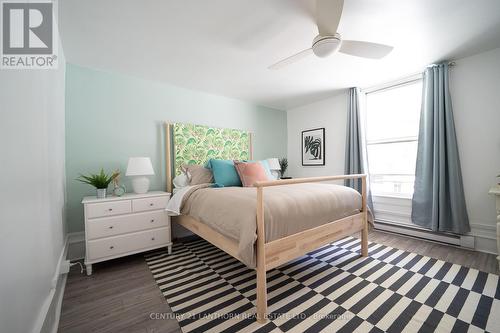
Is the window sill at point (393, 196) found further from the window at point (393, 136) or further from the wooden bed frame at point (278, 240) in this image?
the wooden bed frame at point (278, 240)

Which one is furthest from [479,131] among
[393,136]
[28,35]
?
[28,35]

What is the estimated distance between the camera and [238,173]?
Answer: 2.54 meters

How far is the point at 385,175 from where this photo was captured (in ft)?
10.3

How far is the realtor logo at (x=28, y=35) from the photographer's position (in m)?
0.90

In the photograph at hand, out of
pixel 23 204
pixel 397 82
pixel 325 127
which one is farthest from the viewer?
pixel 325 127

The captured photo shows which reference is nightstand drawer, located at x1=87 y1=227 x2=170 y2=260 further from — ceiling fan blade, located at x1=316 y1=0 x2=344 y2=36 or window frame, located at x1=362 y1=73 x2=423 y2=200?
window frame, located at x1=362 y1=73 x2=423 y2=200

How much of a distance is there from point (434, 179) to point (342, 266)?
1.67 m

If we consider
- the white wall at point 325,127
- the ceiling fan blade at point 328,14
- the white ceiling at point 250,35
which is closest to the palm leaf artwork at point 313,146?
the white wall at point 325,127

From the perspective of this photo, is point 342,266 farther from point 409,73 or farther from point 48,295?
point 409,73

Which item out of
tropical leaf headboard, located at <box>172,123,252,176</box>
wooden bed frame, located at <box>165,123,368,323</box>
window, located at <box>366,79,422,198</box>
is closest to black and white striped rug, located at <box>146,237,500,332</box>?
wooden bed frame, located at <box>165,123,368,323</box>

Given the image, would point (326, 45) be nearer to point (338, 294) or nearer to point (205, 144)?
point (338, 294)

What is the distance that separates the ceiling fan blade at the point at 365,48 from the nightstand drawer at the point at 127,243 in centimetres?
262

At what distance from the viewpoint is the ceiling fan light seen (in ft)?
5.08

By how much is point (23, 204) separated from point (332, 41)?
212 cm
